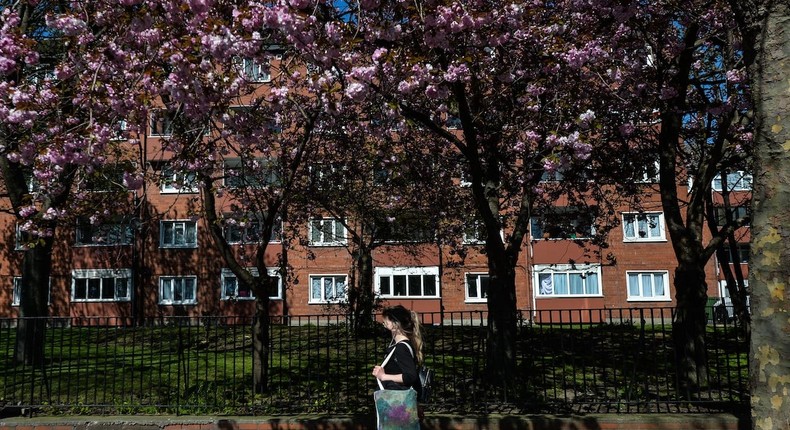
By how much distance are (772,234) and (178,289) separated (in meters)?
31.8

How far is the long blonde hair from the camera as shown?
17.0ft

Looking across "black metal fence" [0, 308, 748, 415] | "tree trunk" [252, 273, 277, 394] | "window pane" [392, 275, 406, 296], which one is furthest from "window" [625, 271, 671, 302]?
"tree trunk" [252, 273, 277, 394]

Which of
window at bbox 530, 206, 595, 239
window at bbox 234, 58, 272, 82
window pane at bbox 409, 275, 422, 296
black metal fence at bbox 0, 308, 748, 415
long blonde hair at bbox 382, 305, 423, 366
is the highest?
window at bbox 234, 58, 272, 82

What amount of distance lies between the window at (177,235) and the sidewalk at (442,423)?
25453 millimetres

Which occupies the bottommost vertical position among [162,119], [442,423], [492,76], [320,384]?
[442,423]

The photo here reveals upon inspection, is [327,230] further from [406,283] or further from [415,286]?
[415,286]

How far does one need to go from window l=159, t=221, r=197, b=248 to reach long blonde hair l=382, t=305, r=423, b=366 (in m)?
28.8

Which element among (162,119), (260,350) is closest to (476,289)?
(260,350)

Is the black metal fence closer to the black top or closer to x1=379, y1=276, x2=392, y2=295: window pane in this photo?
the black top

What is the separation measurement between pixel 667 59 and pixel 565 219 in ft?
16.0

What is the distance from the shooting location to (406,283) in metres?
33.0

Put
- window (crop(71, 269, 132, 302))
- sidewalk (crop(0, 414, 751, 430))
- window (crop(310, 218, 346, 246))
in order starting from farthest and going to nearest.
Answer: window (crop(71, 269, 132, 302)) → window (crop(310, 218, 346, 246)) → sidewalk (crop(0, 414, 751, 430))

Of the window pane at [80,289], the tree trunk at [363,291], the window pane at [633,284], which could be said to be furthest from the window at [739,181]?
the window pane at [80,289]

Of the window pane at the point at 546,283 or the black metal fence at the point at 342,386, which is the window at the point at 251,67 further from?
the window pane at the point at 546,283
